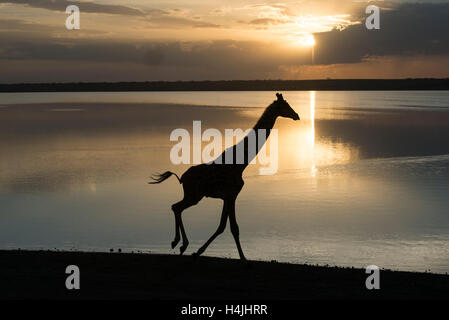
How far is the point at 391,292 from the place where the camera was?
433 inches

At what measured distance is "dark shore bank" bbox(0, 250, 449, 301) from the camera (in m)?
10.4

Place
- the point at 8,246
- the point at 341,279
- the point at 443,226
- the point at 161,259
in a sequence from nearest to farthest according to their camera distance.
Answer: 1. the point at 341,279
2. the point at 161,259
3. the point at 8,246
4. the point at 443,226

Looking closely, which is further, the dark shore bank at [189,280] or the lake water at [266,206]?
the lake water at [266,206]

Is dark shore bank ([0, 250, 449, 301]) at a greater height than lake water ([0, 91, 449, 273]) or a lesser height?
lesser

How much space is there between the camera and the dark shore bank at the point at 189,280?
1036 cm

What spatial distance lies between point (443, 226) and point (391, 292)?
12.4 m

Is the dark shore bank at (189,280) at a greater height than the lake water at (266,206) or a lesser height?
lesser

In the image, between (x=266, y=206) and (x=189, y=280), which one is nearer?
(x=189, y=280)

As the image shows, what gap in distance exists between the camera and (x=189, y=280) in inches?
449

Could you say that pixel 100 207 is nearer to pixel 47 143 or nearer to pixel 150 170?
pixel 150 170

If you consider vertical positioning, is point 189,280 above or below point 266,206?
below

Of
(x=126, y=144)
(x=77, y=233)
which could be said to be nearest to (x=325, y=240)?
(x=77, y=233)

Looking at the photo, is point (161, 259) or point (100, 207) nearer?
point (161, 259)

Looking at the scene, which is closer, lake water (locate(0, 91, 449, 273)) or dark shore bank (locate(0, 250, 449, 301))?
dark shore bank (locate(0, 250, 449, 301))
